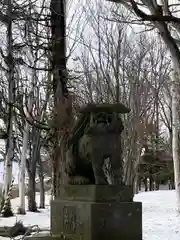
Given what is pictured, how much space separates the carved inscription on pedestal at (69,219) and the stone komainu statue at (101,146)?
40cm

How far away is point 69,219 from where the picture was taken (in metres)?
6.86

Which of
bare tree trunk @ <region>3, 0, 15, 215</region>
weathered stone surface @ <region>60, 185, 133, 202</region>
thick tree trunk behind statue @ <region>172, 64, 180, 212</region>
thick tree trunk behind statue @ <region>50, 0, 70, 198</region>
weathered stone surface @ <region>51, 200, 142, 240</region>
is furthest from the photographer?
bare tree trunk @ <region>3, 0, 15, 215</region>

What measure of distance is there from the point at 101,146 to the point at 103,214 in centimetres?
93

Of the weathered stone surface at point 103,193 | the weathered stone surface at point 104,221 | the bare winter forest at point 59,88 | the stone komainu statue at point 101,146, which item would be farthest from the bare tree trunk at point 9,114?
the weathered stone surface at point 104,221

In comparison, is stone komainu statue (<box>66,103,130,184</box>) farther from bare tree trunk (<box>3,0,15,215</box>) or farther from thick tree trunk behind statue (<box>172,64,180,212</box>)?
bare tree trunk (<box>3,0,15,215</box>)

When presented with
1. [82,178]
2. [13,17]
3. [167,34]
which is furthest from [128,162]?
[82,178]

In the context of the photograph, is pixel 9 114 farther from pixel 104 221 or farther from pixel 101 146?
pixel 104 221

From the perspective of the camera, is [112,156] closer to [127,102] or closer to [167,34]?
[167,34]

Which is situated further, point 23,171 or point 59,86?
point 23,171

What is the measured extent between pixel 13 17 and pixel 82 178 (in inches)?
320

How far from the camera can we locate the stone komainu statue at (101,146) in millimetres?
6676

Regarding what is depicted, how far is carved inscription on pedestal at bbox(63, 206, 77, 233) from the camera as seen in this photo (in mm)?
6723

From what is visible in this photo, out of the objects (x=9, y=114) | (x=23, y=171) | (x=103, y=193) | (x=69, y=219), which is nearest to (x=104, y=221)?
(x=103, y=193)

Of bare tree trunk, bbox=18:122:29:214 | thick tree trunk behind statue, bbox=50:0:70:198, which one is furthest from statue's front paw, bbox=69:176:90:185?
bare tree trunk, bbox=18:122:29:214
